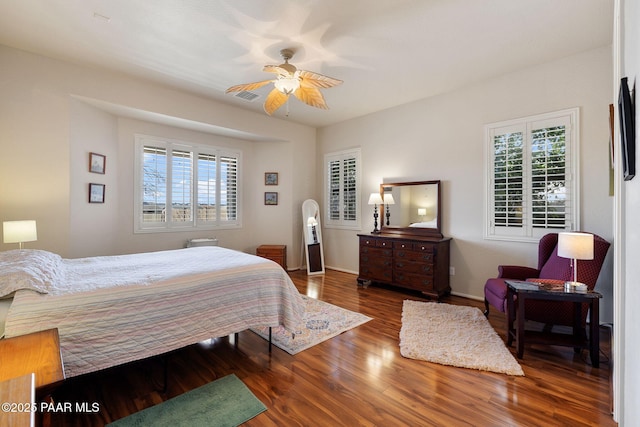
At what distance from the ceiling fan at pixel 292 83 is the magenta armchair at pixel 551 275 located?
2.75 meters

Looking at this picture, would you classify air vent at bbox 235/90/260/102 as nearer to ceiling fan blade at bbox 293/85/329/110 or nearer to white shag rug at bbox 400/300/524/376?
ceiling fan blade at bbox 293/85/329/110

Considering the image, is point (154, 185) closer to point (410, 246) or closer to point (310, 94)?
point (310, 94)

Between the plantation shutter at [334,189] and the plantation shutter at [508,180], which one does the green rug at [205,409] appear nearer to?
the plantation shutter at [508,180]

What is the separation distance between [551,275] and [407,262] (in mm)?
1655

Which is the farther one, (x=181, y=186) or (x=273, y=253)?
(x=273, y=253)

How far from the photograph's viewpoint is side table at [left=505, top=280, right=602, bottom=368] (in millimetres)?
2244

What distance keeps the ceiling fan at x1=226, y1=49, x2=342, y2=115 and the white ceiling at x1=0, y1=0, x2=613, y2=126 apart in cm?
34

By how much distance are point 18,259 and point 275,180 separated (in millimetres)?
4103

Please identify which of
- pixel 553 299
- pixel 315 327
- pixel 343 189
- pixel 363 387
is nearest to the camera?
pixel 363 387

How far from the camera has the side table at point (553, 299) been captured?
2.24m

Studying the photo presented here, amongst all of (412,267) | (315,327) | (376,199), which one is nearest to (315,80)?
(376,199)

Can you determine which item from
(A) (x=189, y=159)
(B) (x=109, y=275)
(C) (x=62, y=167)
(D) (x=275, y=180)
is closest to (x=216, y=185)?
(A) (x=189, y=159)

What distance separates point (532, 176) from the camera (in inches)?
136

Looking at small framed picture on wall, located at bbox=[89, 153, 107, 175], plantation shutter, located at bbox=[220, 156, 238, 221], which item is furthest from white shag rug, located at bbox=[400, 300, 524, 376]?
small framed picture on wall, located at bbox=[89, 153, 107, 175]
